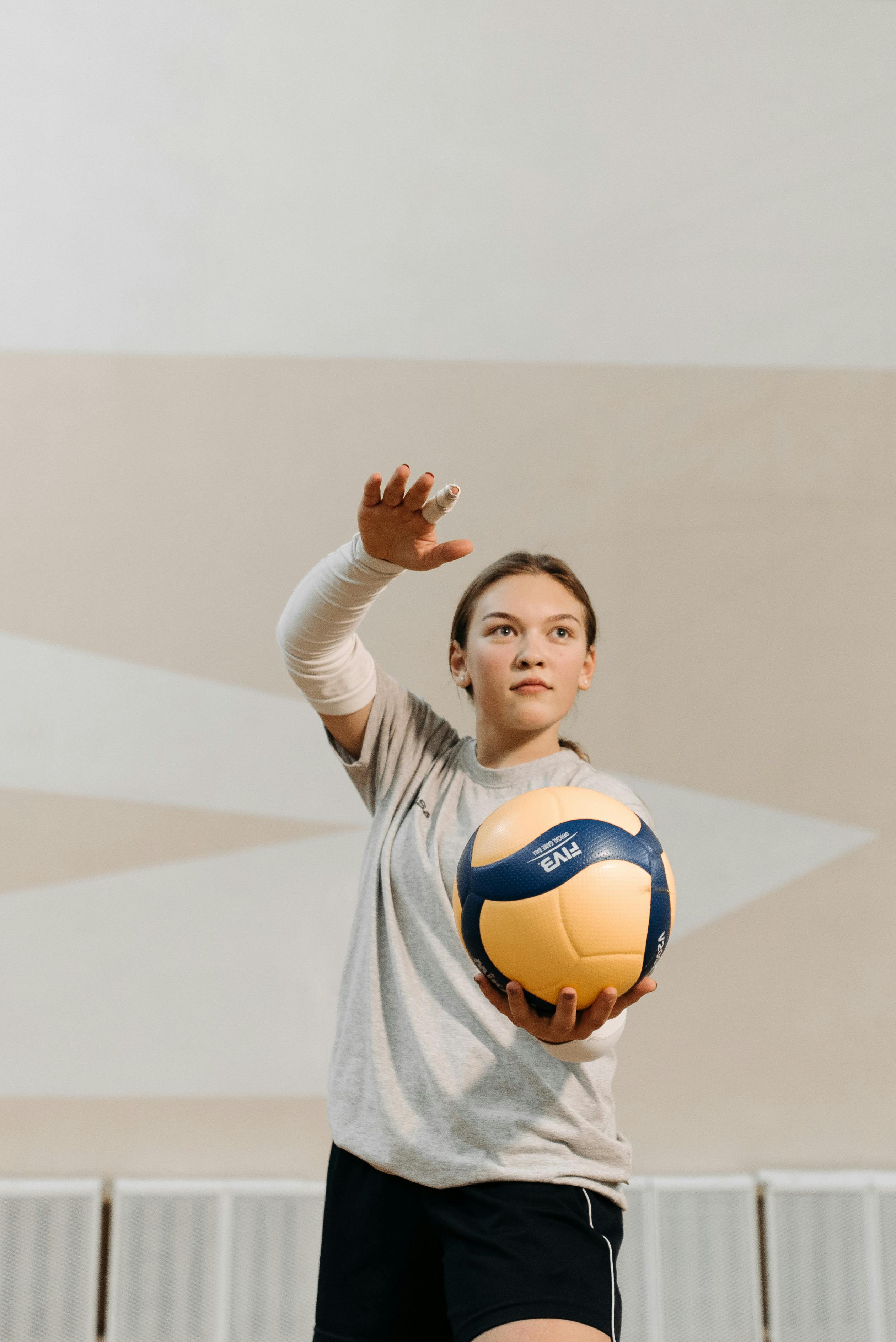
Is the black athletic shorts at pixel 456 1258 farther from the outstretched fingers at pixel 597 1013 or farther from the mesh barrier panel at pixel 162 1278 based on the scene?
the mesh barrier panel at pixel 162 1278

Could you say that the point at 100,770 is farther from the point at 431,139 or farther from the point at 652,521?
the point at 431,139

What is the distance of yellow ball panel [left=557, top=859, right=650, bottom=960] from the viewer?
102 cm

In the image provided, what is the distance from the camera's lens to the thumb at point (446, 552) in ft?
3.84

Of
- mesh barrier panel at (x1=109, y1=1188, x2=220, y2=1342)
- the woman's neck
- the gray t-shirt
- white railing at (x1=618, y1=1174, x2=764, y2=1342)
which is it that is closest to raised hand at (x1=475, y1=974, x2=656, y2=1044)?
the gray t-shirt

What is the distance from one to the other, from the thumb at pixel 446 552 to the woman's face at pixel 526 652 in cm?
13

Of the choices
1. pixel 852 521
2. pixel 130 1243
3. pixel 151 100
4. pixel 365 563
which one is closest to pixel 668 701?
pixel 852 521

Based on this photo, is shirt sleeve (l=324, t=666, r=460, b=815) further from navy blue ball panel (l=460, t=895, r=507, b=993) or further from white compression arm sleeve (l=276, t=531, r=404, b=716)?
navy blue ball panel (l=460, t=895, r=507, b=993)

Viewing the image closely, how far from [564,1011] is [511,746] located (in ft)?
1.26

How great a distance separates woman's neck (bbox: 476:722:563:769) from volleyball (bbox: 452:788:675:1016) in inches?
8.6

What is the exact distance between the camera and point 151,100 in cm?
232

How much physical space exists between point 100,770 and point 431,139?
1590mm

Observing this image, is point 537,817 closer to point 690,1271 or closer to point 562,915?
point 562,915

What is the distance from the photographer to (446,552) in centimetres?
120

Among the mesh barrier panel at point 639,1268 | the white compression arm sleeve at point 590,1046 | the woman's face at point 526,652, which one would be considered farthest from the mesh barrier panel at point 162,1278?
the woman's face at point 526,652
